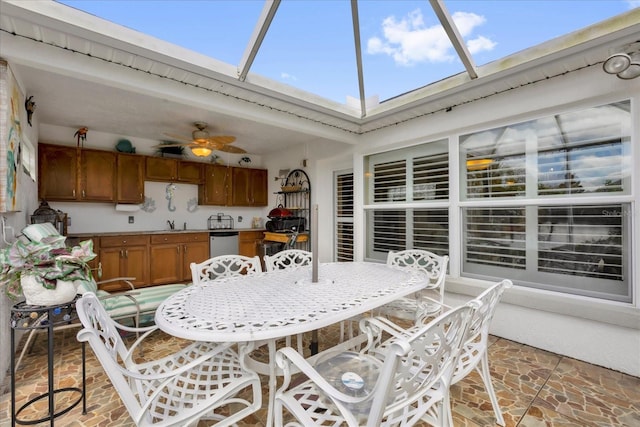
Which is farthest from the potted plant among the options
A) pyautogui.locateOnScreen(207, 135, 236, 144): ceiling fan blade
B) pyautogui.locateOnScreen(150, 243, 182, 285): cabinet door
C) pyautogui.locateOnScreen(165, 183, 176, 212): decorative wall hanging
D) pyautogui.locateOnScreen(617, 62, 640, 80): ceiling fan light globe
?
pyautogui.locateOnScreen(165, 183, 176, 212): decorative wall hanging

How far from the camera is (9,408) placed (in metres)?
1.81

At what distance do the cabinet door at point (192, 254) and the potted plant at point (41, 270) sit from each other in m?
3.38

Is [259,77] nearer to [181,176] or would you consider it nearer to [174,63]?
[174,63]

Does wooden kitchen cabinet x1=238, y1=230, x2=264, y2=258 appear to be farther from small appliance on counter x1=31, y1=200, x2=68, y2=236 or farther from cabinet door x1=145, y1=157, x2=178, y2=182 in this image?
small appliance on counter x1=31, y1=200, x2=68, y2=236

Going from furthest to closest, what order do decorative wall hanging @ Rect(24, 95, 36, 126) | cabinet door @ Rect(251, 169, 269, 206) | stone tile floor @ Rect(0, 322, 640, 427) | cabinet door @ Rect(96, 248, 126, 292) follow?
cabinet door @ Rect(251, 169, 269, 206), cabinet door @ Rect(96, 248, 126, 292), decorative wall hanging @ Rect(24, 95, 36, 126), stone tile floor @ Rect(0, 322, 640, 427)

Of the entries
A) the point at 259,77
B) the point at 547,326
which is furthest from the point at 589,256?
the point at 259,77

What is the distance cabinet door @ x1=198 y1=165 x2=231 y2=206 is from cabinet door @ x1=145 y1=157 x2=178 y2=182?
0.56m

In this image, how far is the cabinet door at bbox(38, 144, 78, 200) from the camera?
156 inches

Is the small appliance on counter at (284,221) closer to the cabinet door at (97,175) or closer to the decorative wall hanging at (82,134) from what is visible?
the cabinet door at (97,175)

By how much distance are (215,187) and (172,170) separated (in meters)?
0.81

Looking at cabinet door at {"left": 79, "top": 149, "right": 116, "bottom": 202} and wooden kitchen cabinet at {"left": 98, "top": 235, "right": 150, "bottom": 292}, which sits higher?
cabinet door at {"left": 79, "top": 149, "right": 116, "bottom": 202}

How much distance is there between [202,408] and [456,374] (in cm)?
121

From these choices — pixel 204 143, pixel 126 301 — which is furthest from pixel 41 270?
pixel 204 143

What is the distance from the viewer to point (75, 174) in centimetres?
420
